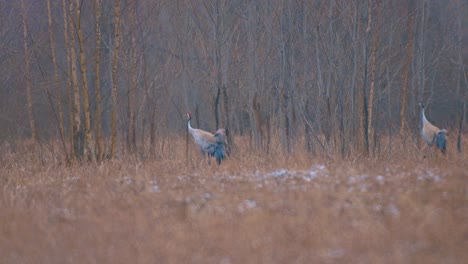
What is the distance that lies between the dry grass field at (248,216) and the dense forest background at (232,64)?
3.20m

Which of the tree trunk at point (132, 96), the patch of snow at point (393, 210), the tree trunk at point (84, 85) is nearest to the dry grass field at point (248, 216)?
the patch of snow at point (393, 210)

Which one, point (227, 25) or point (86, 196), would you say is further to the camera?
point (227, 25)

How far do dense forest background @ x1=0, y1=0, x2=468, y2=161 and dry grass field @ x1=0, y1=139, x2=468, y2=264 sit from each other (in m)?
3.20

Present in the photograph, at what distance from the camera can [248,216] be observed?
5043 millimetres

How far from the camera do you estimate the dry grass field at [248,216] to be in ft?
13.6

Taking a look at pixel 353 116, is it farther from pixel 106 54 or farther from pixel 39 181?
pixel 106 54

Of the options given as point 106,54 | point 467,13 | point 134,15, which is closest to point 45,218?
point 134,15

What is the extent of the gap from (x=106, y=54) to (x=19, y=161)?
4603 mm

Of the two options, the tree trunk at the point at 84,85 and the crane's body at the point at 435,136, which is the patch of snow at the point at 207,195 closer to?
the tree trunk at the point at 84,85

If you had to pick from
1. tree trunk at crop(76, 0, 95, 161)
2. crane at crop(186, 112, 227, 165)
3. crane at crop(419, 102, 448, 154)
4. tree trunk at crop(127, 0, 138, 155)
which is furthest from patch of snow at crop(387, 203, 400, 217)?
tree trunk at crop(127, 0, 138, 155)

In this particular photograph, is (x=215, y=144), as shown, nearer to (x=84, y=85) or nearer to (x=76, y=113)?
Result: (x=84, y=85)

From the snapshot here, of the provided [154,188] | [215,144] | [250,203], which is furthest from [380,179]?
[215,144]

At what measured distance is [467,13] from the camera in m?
21.3

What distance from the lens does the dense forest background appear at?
10.6 m
